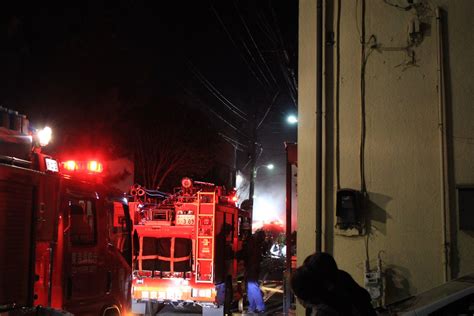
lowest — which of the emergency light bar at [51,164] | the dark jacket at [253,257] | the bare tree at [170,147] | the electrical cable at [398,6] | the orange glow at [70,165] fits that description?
the dark jacket at [253,257]

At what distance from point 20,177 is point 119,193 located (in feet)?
9.98

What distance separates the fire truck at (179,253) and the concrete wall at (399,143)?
5014 millimetres

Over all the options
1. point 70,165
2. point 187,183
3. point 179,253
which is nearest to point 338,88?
point 70,165

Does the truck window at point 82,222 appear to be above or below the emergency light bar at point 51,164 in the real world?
below

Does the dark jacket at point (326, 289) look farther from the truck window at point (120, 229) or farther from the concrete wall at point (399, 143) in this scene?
the truck window at point (120, 229)

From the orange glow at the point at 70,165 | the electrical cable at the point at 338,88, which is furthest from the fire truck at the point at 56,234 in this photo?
the electrical cable at the point at 338,88

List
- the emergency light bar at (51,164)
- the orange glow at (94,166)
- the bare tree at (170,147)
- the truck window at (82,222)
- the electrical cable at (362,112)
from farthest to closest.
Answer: the bare tree at (170,147) < the orange glow at (94,166) < the truck window at (82,222) < the electrical cable at (362,112) < the emergency light bar at (51,164)

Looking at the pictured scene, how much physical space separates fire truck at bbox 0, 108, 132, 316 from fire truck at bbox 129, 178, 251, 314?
10.5 feet

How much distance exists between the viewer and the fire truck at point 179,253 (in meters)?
10.9

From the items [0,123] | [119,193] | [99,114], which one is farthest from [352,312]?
[99,114]

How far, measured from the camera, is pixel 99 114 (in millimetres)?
23797

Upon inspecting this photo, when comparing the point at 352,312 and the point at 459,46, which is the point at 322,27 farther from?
the point at 352,312

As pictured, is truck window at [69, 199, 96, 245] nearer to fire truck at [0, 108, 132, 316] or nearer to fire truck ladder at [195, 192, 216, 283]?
fire truck at [0, 108, 132, 316]

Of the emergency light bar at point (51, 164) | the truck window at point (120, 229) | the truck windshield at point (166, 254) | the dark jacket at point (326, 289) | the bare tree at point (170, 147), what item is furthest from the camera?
the bare tree at point (170, 147)
